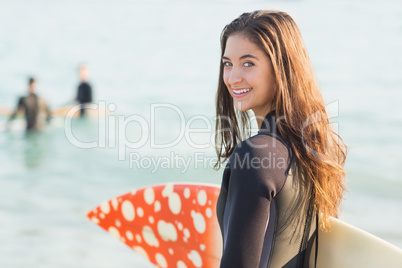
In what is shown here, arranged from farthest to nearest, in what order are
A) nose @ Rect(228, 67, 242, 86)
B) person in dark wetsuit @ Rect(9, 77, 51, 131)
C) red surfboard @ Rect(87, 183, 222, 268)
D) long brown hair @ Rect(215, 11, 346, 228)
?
person in dark wetsuit @ Rect(9, 77, 51, 131), red surfboard @ Rect(87, 183, 222, 268), nose @ Rect(228, 67, 242, 86), long brown hair @ Rect(215, 11, 346, 228)

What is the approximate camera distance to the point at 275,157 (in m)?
1.24

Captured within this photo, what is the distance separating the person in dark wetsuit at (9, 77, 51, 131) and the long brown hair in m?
7.68

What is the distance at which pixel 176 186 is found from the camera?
2357 mm

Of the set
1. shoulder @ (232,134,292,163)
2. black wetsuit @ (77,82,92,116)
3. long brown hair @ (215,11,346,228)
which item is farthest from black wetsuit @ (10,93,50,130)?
shoulder @ (232,134,292,163)

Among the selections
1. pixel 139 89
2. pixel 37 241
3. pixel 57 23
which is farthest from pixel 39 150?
pixel 57 23

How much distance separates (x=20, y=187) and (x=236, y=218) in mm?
6381

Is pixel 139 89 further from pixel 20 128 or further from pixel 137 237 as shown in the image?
pixel 137 237

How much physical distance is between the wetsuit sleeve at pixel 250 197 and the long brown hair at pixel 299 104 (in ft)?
0.39

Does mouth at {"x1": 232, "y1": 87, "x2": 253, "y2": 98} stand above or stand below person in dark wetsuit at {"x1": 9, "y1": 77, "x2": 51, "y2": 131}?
above

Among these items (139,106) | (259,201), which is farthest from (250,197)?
(139,106)

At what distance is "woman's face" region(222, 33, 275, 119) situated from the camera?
142 centimetres

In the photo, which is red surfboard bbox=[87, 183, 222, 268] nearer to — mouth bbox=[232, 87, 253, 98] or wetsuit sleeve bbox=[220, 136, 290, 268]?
mouth bbox=[232, 87, 253, 98]

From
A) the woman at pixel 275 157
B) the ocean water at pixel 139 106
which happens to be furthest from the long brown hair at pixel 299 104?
the ocean water at pixel 139 106

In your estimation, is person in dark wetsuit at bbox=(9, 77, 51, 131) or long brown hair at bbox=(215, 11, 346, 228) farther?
person in dark wetsuit at bbox=(9, 77, 51, 131)
